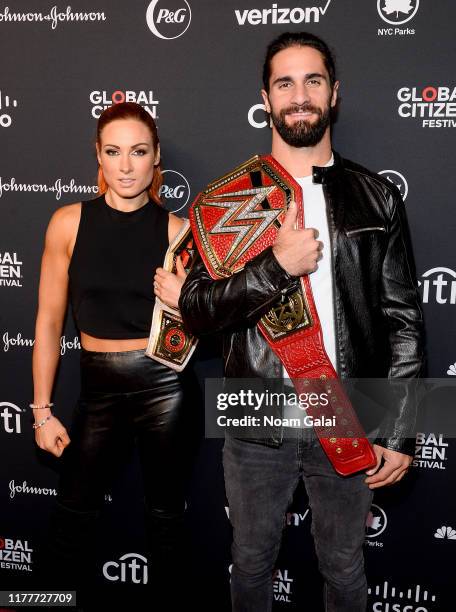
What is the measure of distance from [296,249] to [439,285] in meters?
0.97

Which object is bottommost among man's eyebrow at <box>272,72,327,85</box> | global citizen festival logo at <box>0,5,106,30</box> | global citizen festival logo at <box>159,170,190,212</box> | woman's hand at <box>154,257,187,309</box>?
woman's hand at <box>154,257,187,309</box>

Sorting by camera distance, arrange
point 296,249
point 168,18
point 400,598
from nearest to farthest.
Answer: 1. point 296,249
2. point 168,18
3. point 400,598

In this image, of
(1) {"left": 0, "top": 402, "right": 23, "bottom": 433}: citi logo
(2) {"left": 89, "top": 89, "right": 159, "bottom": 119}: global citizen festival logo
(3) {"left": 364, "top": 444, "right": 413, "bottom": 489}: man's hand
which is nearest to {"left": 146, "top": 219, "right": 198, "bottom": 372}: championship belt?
(2) {"left": 89, "top": 89, "right": 159, "bottom": 119}: global citizen festival logo

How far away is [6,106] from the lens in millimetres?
2479

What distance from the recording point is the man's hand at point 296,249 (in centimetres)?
159

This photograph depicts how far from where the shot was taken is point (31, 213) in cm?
253

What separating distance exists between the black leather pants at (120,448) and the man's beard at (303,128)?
0.87m

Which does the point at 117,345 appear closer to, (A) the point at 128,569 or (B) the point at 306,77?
(B) the point at 306,77

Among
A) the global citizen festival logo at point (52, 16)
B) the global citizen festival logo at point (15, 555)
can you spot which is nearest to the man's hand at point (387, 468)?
the global citizen festival logo at point (15, 555)

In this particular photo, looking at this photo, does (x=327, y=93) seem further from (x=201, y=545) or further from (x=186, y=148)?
(x=201, y=545)

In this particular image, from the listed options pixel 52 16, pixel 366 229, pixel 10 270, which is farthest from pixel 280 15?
pixel 10 270

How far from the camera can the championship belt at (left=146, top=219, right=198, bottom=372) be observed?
2.05 meters

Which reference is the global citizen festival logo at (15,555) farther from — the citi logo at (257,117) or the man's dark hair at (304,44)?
the man's dark hair at (304,44)

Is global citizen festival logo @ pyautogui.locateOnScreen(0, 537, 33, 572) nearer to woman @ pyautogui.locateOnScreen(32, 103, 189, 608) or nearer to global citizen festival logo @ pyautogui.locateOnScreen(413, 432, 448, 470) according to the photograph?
woman @ pyautogui.locateOnScreen(32, 103, 189, 608)
